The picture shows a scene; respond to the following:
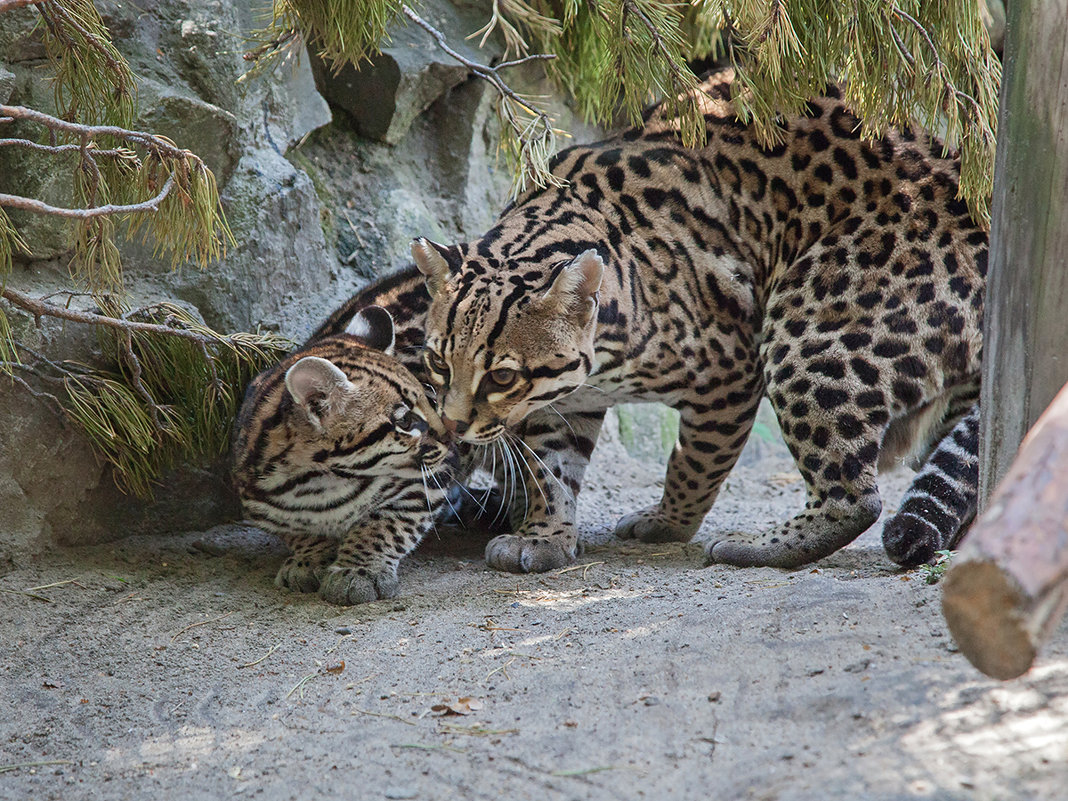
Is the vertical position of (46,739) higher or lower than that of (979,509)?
lower

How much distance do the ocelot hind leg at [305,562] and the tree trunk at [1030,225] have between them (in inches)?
116

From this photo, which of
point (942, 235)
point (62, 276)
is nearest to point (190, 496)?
point (62, 276)

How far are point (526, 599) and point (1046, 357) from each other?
2268 mm

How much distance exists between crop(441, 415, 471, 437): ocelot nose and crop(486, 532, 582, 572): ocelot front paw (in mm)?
737

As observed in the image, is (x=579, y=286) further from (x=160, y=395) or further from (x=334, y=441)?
(x=160, y=395)

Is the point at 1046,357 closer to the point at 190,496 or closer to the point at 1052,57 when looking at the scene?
the point at 1052,57

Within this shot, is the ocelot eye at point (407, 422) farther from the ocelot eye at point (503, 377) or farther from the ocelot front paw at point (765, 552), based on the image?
the ocelot front paw at point (765, 552)

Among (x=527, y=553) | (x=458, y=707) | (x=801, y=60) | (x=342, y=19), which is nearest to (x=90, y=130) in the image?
(x=342, y=19)

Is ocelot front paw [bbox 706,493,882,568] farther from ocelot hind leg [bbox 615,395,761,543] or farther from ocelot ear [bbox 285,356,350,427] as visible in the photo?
ocelot ear [bbox 285,356,350,427]

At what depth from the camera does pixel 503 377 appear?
14.3ft

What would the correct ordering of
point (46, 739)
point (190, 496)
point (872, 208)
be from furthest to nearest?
1. point (190, 496)
2. point (872, 208)
3. point (46, 739)

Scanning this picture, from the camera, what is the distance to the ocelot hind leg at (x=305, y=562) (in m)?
4.60

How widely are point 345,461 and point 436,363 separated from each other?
61cm

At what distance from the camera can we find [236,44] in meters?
5.56
